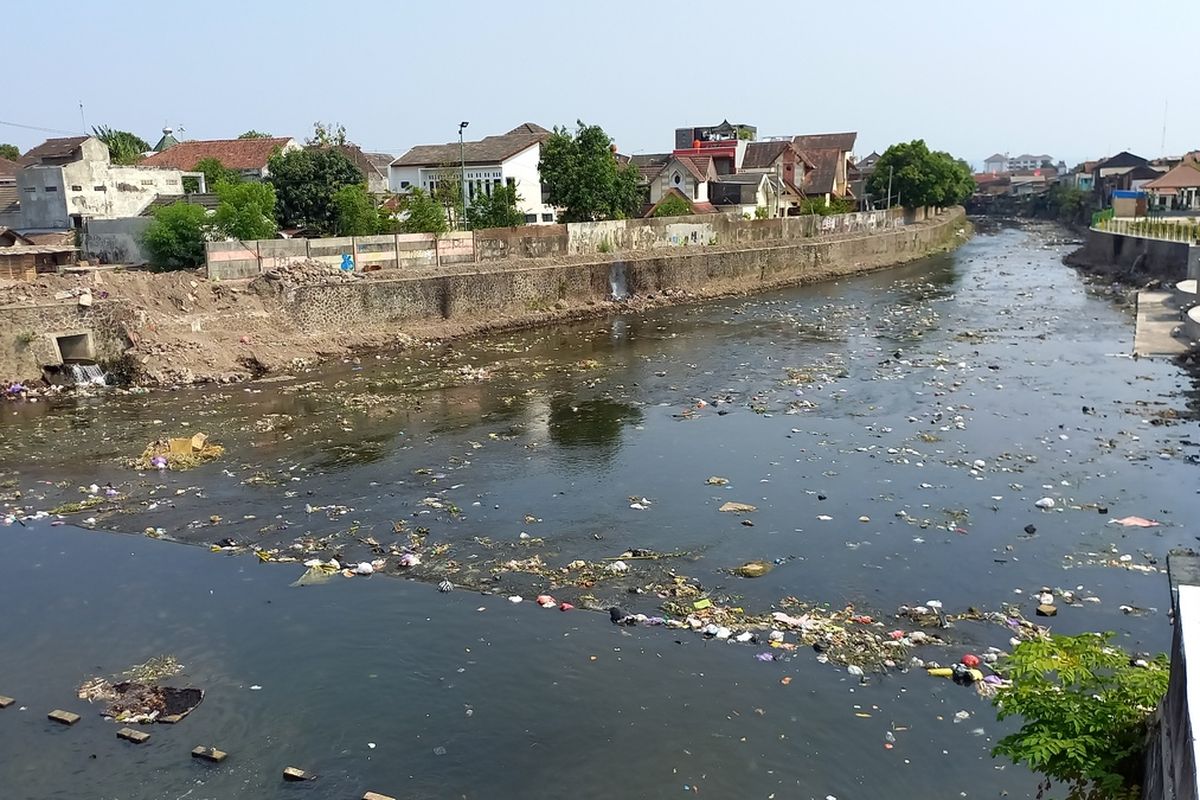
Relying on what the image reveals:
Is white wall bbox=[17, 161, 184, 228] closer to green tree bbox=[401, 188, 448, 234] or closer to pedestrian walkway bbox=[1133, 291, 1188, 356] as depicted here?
green tree bbox=[401, 188, 448, 234]

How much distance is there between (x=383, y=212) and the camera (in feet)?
108

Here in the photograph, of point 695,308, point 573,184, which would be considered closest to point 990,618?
point 695,308

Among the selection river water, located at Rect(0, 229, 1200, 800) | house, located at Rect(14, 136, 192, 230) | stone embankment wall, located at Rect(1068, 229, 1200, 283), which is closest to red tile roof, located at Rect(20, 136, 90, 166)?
house, located at Rect(14, 136, 192, 230)

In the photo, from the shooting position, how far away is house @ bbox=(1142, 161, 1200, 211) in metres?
57.4

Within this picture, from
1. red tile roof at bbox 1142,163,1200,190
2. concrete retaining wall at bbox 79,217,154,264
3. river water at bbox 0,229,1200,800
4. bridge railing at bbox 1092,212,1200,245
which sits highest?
red tile roof at bbox 1142,163,1200,190

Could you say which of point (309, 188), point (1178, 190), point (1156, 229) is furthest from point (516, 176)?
point (1178, 190)

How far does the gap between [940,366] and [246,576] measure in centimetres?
1589

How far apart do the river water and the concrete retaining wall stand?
10.7 meters

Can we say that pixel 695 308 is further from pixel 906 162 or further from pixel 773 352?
pixel 906 162

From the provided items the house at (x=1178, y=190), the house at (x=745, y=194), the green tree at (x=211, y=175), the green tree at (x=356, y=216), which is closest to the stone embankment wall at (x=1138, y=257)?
the house at (x=1178, y=190)

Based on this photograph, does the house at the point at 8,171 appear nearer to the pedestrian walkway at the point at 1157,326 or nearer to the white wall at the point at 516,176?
the white wall at the point at 516,176

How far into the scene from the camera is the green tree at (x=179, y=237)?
26469 mm

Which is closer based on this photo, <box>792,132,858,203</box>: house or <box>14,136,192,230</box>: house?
<box>14,136,192,230</box>: house

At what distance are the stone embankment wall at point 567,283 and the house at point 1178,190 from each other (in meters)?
24.0
